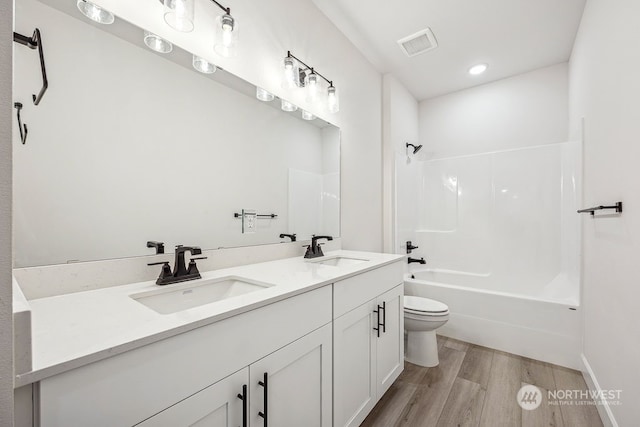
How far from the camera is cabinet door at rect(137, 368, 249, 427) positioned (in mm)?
652

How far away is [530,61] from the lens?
2619mm

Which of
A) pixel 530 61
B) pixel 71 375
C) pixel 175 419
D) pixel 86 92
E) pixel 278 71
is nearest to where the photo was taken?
pixel 71 375

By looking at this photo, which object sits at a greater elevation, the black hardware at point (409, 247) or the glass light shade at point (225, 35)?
the glass light shade at point (225, 35)

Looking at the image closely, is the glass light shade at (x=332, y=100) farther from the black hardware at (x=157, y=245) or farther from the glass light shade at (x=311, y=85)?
the black hardware at (x=157, y=245)

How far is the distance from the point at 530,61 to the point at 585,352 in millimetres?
2515

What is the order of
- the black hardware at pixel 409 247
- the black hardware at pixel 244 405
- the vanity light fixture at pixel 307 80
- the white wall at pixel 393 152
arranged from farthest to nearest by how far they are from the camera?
the black hardware at pixel 409 247, the white wall at pixel 393 152, the vanity light fixture at pixel 307 80, the black hardware at pixel 244 405

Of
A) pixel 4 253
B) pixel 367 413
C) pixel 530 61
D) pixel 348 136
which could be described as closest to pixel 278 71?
pixel 348 136

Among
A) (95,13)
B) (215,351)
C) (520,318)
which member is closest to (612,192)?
(520,318)

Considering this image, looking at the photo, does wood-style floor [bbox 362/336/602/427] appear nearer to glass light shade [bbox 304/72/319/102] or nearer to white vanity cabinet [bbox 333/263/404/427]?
white vanity cabinet [bbox 333/263/404/427]

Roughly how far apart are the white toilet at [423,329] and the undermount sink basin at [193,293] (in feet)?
4.63

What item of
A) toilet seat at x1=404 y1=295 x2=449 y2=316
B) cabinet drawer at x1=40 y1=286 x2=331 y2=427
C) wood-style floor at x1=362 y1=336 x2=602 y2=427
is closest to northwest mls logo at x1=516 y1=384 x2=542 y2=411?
wood-style floor at x1=362 y1=336 x2=602 y2=427

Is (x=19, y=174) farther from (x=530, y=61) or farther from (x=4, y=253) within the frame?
(x=530, y=61)

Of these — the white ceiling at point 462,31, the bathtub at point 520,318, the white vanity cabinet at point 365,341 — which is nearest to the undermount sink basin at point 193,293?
the white vanity cabinet at point 365,341

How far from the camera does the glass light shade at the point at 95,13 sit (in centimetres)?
94
